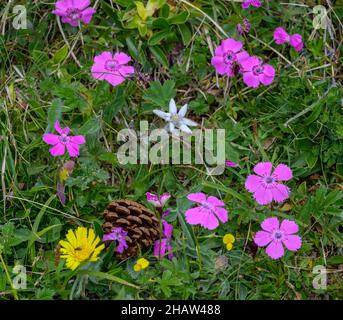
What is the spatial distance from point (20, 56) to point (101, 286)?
0.99 meters

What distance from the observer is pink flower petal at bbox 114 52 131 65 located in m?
2.53

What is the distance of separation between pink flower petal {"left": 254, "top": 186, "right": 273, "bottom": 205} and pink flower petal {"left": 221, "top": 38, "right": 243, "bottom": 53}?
0.57 metres

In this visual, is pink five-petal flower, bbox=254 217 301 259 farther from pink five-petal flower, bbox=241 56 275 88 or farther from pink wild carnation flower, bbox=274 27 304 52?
pink wild carnation flower, bbox=274 27 304 52

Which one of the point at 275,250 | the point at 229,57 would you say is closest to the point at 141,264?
the point at 275,250

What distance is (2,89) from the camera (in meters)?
2.54

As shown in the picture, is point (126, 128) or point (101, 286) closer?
point (101, 286)

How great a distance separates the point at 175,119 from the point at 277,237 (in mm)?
570

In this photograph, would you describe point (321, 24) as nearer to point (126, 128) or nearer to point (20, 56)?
point (126, 128)

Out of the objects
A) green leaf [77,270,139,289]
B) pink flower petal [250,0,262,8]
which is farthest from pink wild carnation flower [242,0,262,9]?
green leaf [77,270,139,289]

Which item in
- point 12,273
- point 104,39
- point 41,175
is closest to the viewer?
point 12,273

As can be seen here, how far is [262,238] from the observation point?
223cm

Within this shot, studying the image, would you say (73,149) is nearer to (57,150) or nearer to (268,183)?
(57,150)

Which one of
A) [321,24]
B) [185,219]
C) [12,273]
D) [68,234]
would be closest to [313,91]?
[321,24]

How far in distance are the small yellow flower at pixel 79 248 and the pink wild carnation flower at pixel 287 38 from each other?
3.47 ft
